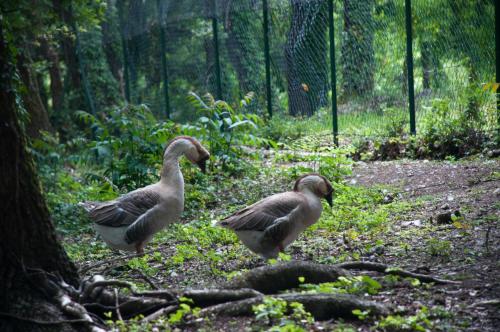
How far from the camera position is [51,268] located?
491cm

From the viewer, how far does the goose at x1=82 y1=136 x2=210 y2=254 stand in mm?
7191

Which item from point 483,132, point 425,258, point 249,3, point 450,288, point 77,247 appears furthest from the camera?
point 249,3

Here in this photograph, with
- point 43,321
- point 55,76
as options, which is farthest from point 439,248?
point 55,76

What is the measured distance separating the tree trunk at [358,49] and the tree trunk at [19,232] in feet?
32.1

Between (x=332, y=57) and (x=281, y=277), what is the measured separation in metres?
9.32

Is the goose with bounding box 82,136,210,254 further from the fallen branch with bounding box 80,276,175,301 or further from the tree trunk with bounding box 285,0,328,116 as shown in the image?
the tree trunk with bounding box 285,0,328,116

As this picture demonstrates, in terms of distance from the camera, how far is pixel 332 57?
13938 millimetres

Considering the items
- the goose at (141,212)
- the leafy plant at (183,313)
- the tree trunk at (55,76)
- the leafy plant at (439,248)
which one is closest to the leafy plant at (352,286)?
the leafy plant at (183,313)

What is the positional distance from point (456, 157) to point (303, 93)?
4.11 m

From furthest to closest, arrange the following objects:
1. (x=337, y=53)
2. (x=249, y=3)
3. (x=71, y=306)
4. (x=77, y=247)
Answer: (x=249, y=3)
(x=337, y=53)
(x=77, y=247)
(x=71, y=306)

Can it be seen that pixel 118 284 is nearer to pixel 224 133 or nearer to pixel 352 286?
pixel 352 286

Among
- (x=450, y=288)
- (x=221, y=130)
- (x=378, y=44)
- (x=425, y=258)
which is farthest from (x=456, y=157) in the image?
Answer: (x=450, y=288)

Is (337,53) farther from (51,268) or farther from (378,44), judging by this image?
(51,268)

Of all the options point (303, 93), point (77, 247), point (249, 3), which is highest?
point (249, 3)
